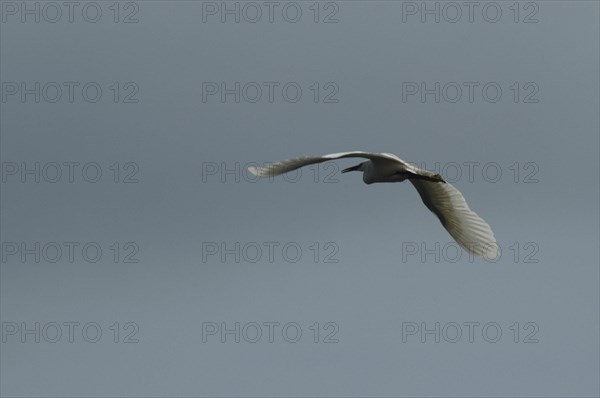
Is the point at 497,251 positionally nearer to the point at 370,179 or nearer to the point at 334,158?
the point at 370,179

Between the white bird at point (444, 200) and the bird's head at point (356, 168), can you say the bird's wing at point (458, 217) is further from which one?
the bird's head at point (356, 168)

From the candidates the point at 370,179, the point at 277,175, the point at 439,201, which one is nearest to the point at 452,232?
the point at 439,201

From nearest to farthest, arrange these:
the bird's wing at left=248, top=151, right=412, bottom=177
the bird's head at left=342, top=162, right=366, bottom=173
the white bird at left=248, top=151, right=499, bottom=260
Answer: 1. the bird's wing at left=248, top=151, right=412, bottom=177
2. the white bird at left=248, top=151, right=499, bottom=260
3. the bird's head at left=342, top=162, right=366, bottom=173

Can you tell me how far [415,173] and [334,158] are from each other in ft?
9.77

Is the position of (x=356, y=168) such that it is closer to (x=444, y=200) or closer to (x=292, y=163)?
(x=444, y=200)

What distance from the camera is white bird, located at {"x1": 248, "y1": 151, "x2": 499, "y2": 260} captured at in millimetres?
19856

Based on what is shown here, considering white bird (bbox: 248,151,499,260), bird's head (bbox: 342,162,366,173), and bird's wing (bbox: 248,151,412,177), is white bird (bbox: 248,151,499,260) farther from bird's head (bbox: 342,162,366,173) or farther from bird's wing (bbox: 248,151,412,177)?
bird's wing (bbox: 248,151,412,177)

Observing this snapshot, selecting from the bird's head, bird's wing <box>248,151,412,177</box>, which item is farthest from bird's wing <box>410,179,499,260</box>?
bird's wing <box>248,151,412,177</box>

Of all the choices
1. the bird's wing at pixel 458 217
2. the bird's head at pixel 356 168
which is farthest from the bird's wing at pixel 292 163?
the bird's wing at pixel 458 217

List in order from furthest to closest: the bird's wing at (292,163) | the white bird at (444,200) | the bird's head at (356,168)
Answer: the bird's head at (356,168)
the white bird at (444,200)
the bird's wing at (292,163)

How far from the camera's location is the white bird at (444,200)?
19.9m

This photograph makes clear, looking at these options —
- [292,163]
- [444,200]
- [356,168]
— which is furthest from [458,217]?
[292,163]

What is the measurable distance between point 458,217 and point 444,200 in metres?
0.44

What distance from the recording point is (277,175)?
17.9 meters
